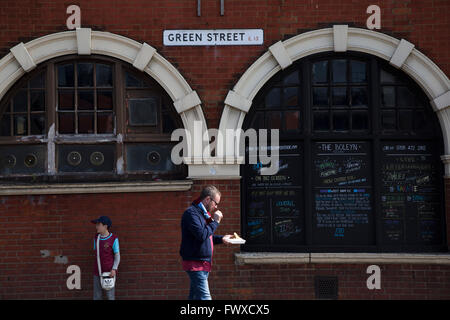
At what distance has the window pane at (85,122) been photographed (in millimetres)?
9703

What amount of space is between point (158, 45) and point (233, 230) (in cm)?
296

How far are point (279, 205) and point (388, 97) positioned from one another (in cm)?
232

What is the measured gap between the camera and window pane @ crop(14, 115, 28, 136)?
31.9ft

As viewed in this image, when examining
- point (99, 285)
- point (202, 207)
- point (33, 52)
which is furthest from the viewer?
point (33, 52)

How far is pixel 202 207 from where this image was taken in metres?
7.38

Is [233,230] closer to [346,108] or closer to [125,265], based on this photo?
[125,265]

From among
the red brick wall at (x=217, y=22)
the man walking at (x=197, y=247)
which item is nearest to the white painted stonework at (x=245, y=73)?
the red brick wall at (x=217, y=22)

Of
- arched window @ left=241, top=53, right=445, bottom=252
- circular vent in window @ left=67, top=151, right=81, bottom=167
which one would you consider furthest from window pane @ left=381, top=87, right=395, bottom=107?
circular vent in window @ left=67, top=151, right=81, bottom=167

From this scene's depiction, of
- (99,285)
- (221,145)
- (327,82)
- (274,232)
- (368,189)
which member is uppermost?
(327,82)

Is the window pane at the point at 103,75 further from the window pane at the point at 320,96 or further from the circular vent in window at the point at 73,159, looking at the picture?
the window pane at the point at 320,96

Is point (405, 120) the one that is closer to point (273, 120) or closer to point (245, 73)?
point (273, 120)

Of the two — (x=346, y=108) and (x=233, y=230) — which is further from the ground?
(x=346, y=108)

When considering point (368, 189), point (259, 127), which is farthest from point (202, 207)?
point (368, 189)

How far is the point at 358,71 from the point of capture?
971 centimetres
